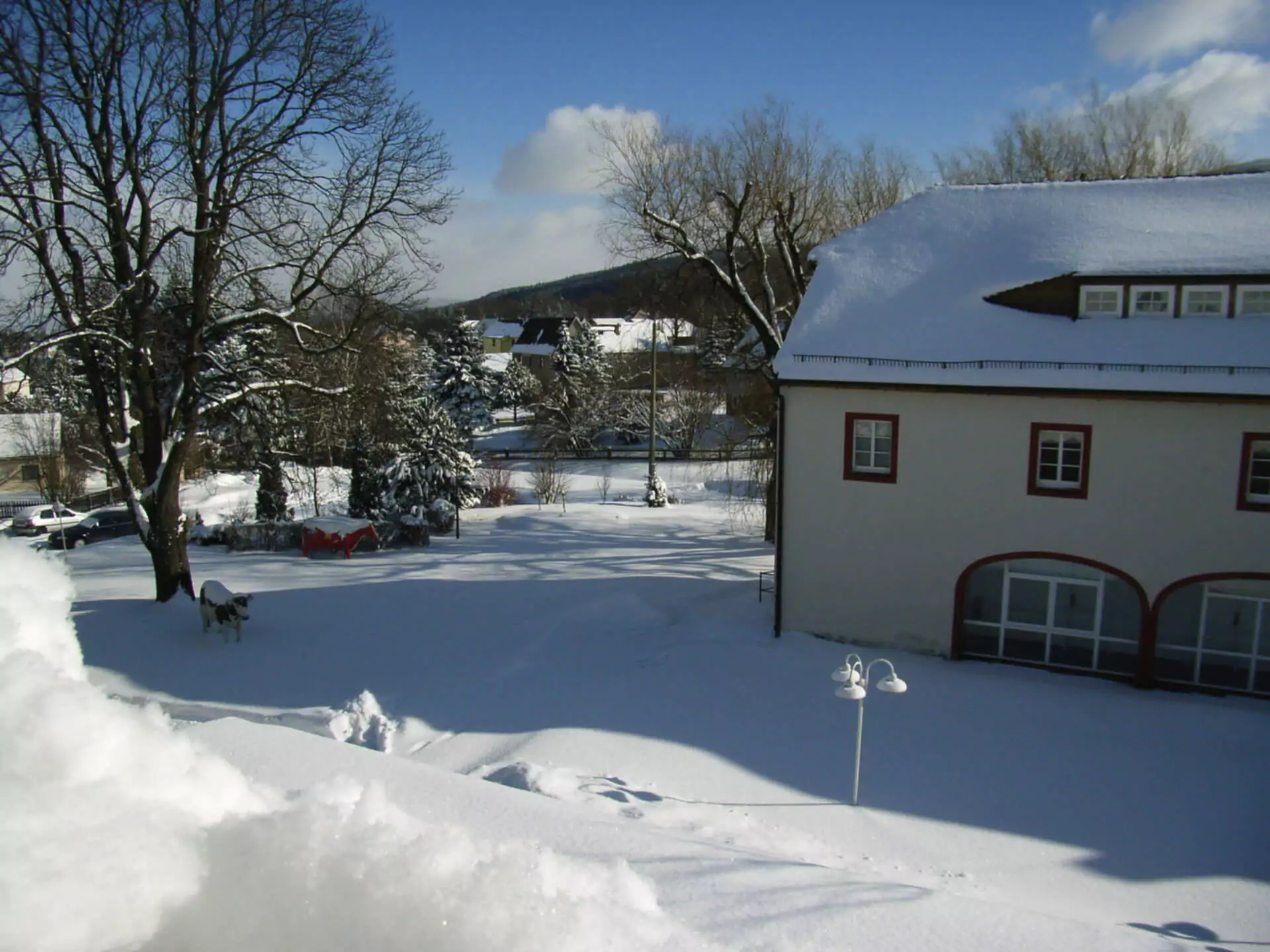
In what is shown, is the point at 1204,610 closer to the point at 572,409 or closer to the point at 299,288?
the point at 299,288

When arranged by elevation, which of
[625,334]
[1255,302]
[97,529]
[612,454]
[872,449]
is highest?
[625,334]

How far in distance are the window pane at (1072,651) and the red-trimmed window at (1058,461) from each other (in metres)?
2.29

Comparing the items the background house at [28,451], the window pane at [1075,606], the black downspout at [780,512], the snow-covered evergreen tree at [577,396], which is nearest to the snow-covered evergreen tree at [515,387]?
the snow-covered evergreen tree at [577,396]

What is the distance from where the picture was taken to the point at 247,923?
2250 millimetres

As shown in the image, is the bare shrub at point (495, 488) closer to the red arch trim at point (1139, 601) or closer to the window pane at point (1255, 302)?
the red arch trim at point (1139, 601)

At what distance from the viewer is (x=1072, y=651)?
14.5m

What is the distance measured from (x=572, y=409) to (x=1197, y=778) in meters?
49.7

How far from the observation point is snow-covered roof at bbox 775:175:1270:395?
1357 centimetres

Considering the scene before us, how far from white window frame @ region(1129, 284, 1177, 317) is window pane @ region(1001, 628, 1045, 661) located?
17.1ft

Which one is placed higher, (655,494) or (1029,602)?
(1029,602)

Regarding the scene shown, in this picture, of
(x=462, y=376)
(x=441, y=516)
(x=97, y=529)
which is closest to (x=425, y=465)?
(x=441, y=516)

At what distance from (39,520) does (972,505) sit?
112 feet

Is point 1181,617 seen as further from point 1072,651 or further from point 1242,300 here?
point 1242,300

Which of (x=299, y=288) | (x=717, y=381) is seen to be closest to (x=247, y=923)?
(x=299, y=288)
